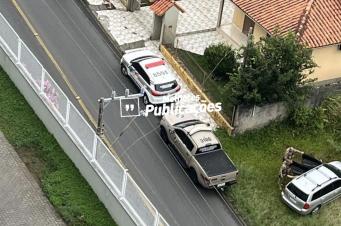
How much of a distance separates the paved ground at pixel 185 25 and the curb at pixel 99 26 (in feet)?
0.83

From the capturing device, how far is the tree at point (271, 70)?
106 feet

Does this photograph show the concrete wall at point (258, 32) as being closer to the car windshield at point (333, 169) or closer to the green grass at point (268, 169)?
the green grass at point (268, 169)

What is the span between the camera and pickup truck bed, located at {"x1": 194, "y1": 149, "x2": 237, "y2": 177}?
30.4 m

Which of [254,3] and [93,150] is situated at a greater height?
[254,3]

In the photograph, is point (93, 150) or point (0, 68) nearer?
point (93, 150)

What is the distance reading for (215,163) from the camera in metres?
30.7

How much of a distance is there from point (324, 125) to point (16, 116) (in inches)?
539

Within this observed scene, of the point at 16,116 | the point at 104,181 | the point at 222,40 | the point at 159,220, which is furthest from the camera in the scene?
the point at 222,40

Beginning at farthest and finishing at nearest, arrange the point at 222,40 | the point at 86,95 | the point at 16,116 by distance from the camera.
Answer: the point at 222,40, the point at 86,95, the point at 16,116

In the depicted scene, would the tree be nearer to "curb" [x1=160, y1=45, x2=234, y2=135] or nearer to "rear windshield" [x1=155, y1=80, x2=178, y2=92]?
"curb" [x1=160, y1=45, x2=234, y2=135]

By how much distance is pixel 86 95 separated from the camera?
34.2 m

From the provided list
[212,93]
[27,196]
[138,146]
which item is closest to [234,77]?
[212,93]

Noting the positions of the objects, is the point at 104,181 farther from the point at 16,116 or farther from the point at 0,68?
the point at 0,68
